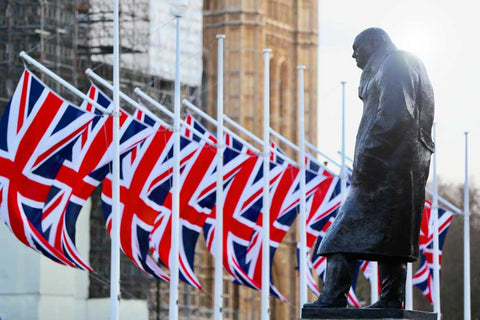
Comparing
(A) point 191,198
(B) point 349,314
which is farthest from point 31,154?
(B) point 349,314

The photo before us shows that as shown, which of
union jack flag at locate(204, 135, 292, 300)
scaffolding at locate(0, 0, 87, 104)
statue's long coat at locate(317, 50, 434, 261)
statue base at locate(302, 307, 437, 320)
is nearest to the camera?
statue base at locate(302, 307, 437, 320)

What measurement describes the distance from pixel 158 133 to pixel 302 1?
48.0 meters

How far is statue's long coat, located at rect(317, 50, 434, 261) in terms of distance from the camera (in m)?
12.2

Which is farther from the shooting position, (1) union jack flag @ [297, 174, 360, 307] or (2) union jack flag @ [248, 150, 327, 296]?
(1) union jack flag @ [297, 174, 360, 307]

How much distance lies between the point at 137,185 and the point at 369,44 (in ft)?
56.0

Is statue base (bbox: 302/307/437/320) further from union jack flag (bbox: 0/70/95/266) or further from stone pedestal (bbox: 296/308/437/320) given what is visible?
union jack flag (bbox: 0/70/95/266)

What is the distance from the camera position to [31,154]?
2705 cm

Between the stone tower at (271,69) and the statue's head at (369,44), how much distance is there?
57.1m

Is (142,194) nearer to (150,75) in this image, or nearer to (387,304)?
(387,304)

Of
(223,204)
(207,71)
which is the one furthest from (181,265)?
(207,71)

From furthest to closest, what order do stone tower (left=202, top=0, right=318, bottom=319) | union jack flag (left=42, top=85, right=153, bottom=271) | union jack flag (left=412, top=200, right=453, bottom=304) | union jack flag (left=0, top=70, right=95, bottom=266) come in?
1. stone tower (left=202, top=0, right=318, bottom=319)
2. union jack flag (left=412, top=200, right=453, bottom=304)
3. union jack flag (left=42, top=85, right=153, bottom=271)
4. union jack flag (left=0, top=70, right=95, bottom=266)

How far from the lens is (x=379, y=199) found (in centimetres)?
1233

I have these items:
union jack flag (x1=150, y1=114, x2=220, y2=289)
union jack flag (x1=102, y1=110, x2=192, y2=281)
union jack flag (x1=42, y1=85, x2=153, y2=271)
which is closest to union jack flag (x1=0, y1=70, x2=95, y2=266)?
union jack flag (x1=42, y1=85, x2=153, y2=271)

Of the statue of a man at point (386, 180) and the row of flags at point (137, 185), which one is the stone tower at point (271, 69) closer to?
the row of flags at point (137, 185)
